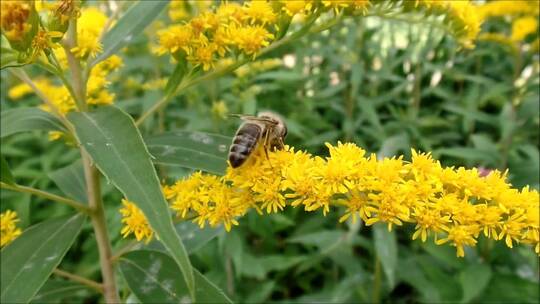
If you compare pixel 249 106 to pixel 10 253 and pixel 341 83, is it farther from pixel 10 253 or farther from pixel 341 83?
pixel 10 253

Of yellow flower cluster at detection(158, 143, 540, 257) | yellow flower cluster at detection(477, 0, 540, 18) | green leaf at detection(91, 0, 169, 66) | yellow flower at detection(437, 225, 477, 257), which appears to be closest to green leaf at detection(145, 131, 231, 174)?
yellow flower cluster at detection(158, 143, 540, 257)

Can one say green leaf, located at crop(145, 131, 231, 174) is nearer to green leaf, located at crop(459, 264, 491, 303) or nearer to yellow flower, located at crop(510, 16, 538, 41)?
green leaf, located at crop(459, 264, 491, 303)

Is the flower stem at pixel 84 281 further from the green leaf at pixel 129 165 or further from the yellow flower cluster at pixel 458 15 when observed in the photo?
the yellow flower cluster at pixel 458 15

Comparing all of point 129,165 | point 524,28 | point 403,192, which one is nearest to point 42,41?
point 129,165

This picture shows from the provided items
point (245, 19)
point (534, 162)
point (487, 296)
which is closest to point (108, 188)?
point (245, 19)

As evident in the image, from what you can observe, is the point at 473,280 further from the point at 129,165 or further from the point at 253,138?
the point at 129,165

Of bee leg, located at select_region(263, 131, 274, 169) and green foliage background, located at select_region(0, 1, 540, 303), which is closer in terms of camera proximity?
bee leg, located at select_region(263, 131, 274, 169)

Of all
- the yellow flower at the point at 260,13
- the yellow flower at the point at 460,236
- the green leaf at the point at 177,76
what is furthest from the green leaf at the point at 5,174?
the yellow flower at the point at 460,236
